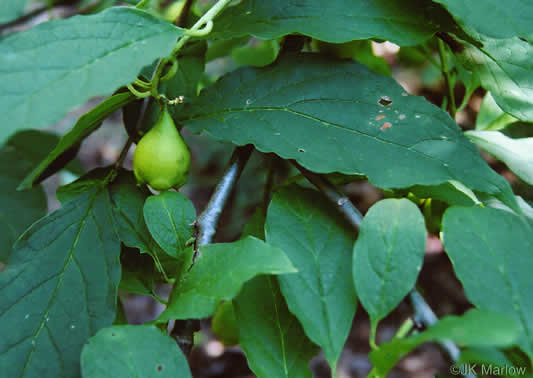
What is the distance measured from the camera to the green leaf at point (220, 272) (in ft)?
1.75

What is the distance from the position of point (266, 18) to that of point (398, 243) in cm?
41

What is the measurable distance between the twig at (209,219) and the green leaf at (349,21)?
0.70 ft

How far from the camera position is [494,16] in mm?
640

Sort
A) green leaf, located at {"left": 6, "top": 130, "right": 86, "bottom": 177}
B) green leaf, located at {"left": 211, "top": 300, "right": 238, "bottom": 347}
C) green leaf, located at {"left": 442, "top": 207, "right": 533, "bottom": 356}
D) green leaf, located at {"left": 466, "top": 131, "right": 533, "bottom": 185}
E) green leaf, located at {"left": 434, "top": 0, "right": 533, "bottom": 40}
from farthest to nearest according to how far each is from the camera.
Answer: green leaf, located at {"left": 6, "top": 130, "right": 86, "bottom": 177}, green leaf, located at {"left": 211, "top": 300, "right": 238, "bottom": 347}, green leaf, located at {"left": 466, "top": 131, "right": 533, "bottom": 185}, green leaf, located at {"left": 434, "top": 0, "right": 533, "bottom": 40}, green leaf, located at {"left": 442, "top": 207, "right": 533, "bottom": 356}

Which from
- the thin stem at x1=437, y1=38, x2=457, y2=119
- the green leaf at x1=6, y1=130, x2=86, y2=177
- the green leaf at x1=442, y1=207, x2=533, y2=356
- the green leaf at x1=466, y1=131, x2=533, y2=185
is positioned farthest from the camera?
the green leaf at x1=6, y1=130, x2=86, y2=177

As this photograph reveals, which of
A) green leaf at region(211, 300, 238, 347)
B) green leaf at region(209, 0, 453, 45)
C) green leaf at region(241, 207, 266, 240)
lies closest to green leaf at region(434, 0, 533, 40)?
green leaf at region(209, 0, 453, 45)

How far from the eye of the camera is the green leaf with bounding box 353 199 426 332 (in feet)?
1.86

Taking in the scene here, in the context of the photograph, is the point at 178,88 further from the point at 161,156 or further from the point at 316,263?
the point at 316,263

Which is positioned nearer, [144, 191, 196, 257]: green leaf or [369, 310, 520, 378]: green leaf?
[369, 310, 520, 378]: green leaf

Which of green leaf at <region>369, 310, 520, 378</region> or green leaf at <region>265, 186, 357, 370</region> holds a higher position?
green leaf at <region>369, 310, 520, 378</region>

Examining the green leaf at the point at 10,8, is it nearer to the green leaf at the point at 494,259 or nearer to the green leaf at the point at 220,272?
the green leaf at the point at 220,272

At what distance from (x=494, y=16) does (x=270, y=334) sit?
53cm

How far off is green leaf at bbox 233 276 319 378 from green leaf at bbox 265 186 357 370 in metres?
0.09

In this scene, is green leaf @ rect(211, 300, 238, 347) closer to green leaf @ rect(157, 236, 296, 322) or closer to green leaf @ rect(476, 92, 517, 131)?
green leaf @ rect(157, 236, 296, 322)
